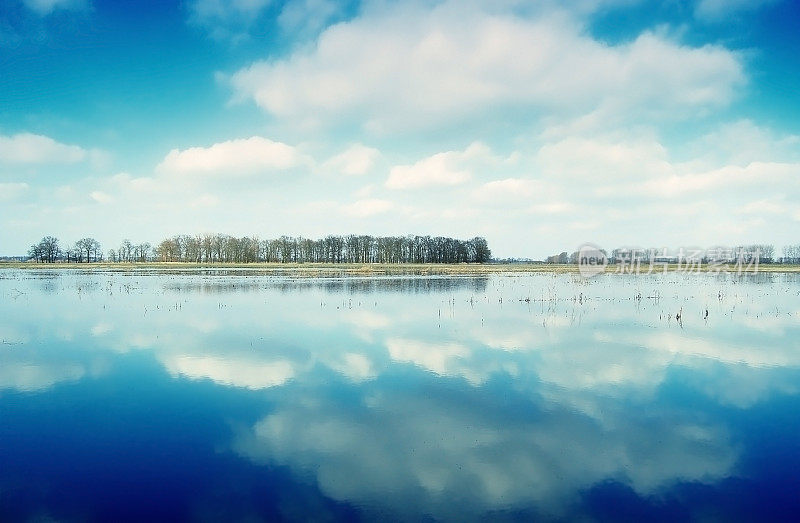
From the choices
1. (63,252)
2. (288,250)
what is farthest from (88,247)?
(288,250)

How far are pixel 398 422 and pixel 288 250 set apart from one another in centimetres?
12749

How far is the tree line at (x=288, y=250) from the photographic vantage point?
129m

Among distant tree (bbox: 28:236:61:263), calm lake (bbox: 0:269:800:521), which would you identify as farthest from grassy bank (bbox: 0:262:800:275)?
calm lake (bbox: 0:269:800:521)

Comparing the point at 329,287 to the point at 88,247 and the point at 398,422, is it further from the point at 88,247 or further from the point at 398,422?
the point at 88,247

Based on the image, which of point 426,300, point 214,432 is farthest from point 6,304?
point 214,432

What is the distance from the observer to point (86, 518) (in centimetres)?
576

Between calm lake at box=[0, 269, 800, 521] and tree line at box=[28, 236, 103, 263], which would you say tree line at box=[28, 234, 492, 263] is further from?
calm lake at box=[0, 269, 800, 521]

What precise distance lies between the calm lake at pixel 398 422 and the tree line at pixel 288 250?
11362cm

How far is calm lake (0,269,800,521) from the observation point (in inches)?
244

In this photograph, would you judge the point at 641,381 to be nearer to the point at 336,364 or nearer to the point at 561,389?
the point at 561,389

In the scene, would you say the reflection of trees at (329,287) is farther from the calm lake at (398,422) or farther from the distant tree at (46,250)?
the distant tree at (46,250)

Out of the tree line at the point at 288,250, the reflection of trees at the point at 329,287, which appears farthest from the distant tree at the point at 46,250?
the reflection of trees at the point at 329,287

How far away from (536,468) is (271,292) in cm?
2909

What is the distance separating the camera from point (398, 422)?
8852 millimetres
